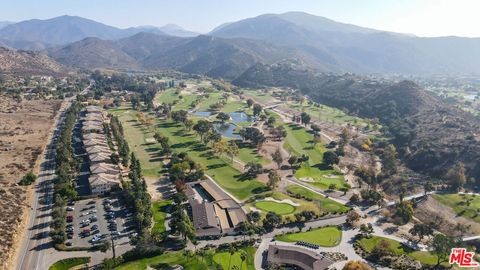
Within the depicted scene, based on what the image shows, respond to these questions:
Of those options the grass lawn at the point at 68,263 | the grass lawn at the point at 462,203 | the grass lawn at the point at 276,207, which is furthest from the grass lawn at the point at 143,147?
the grass lawn at the point at 462,203

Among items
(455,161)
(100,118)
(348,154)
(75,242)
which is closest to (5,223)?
(75,242)

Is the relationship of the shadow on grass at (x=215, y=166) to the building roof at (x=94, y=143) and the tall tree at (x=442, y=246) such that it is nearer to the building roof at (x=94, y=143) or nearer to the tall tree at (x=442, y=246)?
the building roof at (x=94, y=143)

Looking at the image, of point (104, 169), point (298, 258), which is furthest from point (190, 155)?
point (298, 258)

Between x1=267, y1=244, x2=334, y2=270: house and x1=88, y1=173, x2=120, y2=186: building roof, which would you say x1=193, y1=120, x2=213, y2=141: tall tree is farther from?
x1=267, y1=244, x2=334, y2=270: house

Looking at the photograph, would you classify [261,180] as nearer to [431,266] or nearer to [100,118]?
[431,266]

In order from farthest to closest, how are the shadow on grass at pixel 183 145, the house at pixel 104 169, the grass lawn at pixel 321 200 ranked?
the shadow on grass at pixel 183 145
the house at pixel 104 169
the grass lawn at pixel 321 200
